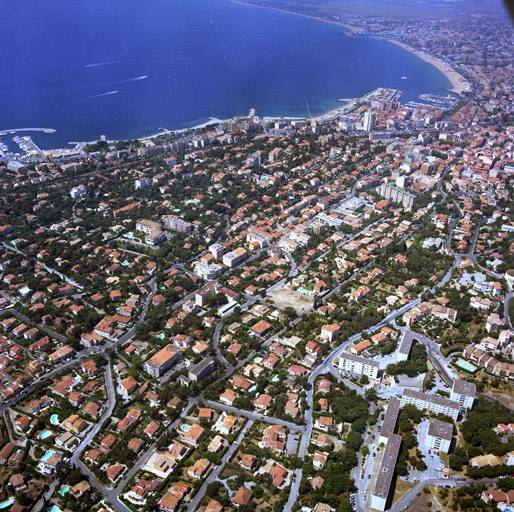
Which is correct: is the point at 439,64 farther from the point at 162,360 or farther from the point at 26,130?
the point at 162,360

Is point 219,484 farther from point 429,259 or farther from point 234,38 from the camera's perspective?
point 234,38

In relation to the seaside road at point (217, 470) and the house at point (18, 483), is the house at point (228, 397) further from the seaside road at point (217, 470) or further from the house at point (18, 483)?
the house at point (18, 483)

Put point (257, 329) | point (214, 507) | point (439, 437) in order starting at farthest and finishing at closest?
point (257, 329), point (439, 437), point (214, 507)

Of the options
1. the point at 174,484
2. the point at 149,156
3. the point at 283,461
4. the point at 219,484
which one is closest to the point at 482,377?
the point at 283,461

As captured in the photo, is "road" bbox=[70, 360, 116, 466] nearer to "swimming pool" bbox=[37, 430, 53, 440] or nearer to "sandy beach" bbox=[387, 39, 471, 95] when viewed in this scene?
"swimming pool" bbox=[37, 430, 53, 440]

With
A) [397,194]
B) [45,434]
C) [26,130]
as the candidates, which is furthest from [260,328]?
[26,130]

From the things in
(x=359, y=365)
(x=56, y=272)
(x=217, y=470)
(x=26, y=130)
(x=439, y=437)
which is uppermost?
(x=439, y=437)
